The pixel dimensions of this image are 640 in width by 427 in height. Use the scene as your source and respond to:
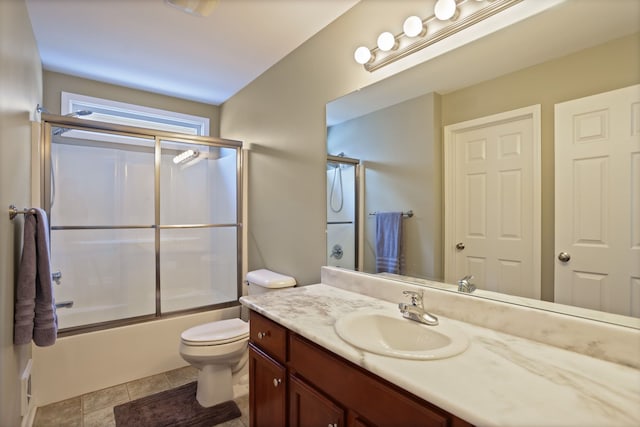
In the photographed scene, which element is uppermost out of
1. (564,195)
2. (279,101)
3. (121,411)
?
(279,101)

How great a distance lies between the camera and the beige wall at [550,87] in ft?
3.04

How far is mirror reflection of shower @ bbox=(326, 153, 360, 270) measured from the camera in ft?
6.01

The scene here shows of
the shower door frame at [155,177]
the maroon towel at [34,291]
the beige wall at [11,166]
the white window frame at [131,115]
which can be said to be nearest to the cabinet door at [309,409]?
the beige wall at [11,166]

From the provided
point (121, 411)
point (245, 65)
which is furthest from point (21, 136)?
point (121, 411)

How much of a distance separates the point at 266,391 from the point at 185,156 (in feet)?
7.75

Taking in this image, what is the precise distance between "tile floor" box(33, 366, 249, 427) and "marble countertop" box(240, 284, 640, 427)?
4.68ft

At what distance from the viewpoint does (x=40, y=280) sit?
163 centimetres

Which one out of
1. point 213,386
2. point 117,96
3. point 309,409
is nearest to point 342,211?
point 309,409

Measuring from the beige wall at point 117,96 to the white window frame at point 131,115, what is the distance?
39mm

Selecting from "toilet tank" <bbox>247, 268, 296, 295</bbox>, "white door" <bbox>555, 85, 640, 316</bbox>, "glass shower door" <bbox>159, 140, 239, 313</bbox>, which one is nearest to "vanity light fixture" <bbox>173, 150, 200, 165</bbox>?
"glass shower door" <bbox>159, 140, 239, 313</bbox>

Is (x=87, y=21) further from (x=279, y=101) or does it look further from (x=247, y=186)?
(x=247, y=186)

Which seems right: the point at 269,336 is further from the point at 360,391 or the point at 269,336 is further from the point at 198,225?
the point at 198,225

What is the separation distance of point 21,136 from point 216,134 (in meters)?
2.01

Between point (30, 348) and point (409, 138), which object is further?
point (30, 348)
